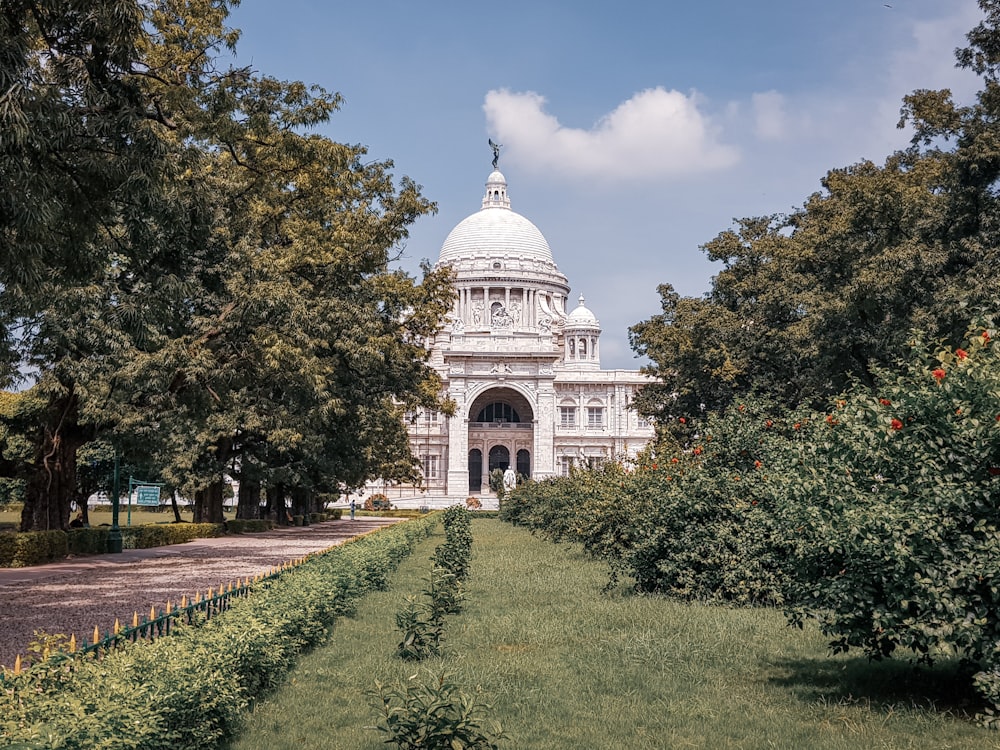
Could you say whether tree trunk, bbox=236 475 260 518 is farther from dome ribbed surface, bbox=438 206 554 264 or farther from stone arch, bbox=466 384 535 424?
dome ribbed surface, bbox=438 206 554 264

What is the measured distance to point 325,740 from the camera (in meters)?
7.04

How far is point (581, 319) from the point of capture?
99438mm

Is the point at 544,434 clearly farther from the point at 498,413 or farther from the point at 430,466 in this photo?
the point at 430,466

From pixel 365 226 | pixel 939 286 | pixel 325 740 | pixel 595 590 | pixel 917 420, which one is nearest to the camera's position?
pixel 325 740

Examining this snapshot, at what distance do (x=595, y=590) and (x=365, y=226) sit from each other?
15.5 m

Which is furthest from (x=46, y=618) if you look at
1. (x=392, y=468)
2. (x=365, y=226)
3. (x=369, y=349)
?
(x=392, y=468)

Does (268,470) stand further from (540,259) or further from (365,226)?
(540,259)

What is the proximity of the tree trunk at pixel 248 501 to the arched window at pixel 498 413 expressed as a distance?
173 feet

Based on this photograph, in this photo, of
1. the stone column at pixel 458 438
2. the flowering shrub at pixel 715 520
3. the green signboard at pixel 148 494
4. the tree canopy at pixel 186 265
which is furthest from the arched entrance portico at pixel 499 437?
the flowering shrub at pixel 715 520

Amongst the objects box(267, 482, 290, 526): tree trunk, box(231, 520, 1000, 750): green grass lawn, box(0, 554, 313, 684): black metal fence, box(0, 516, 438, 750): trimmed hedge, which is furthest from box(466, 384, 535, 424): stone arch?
box(0, 516, 438, 750): trimmed hedge

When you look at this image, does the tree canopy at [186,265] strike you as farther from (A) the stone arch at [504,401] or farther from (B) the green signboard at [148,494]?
(A) the stone arch at [504,401]

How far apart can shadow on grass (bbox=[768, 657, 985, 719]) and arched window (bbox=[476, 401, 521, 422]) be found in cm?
7926

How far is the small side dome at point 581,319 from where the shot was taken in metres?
98.8

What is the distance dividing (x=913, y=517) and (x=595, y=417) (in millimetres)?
83544
